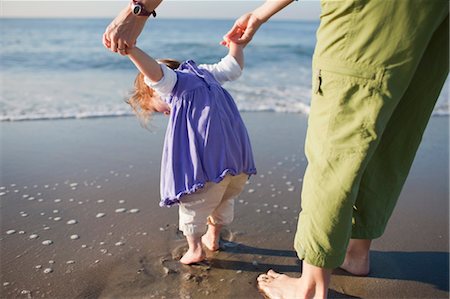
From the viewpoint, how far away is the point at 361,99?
5.80 ft

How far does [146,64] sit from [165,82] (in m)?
0.15

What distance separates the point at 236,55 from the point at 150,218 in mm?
1153

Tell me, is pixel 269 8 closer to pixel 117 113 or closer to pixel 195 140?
pixel 195 140

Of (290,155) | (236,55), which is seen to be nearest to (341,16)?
(236,55)

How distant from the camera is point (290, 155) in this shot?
4262 mm

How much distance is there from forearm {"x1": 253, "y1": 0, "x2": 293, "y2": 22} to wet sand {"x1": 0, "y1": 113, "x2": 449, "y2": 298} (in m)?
1.26

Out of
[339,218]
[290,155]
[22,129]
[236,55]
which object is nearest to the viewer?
[339,218]

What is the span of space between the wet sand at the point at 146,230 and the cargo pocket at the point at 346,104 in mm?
902

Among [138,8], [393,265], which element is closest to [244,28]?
[138,8]

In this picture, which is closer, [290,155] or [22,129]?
[290,155]

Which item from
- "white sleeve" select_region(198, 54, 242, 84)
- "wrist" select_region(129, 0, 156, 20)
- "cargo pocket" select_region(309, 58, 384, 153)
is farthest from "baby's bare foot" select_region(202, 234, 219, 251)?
"wrist" select_region(129, 0, 156, 20)

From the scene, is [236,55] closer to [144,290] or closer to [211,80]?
[211,80]

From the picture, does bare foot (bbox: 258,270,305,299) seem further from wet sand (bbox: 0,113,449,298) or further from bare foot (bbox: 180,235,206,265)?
bare foot (bbox: 180,235,206,265)

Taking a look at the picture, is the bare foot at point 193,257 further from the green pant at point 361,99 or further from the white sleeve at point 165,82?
the white sleeve at point 165,82
